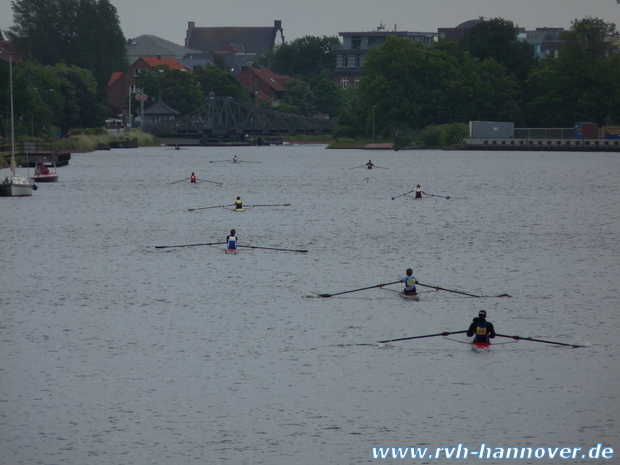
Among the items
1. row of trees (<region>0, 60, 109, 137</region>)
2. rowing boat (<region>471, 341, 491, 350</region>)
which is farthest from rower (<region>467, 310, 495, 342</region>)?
row of trees (<region>0, 60, 109, 137</region>)

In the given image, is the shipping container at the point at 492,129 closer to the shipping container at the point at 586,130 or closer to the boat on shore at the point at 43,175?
the shipping container at the point at 586,130

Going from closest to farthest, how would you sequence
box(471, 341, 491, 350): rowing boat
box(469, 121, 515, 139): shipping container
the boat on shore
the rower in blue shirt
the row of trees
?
box(471, 341, 491, 350): rowing boat
the rower in blue shirt
the boat on shore
the row of trees
box(469, 121, 515, 139): shipping container

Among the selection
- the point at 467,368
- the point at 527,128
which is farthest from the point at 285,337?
the point at 527,128

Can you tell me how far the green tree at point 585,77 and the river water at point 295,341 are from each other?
11749 centimetres

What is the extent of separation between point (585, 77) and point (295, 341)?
162921mm

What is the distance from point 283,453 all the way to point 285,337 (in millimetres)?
10608

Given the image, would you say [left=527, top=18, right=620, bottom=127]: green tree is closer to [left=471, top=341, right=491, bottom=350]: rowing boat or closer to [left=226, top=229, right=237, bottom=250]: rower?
[left=226, top=229, right=237, bottom=250]: rower

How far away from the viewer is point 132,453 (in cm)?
2333

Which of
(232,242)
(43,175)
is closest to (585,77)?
(43,175)

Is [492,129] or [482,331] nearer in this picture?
[482,331]

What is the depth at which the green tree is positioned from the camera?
18475 cm

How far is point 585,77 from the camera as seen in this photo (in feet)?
607

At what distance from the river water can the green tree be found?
117 metres

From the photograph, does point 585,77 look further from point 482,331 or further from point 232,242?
point 482,331
